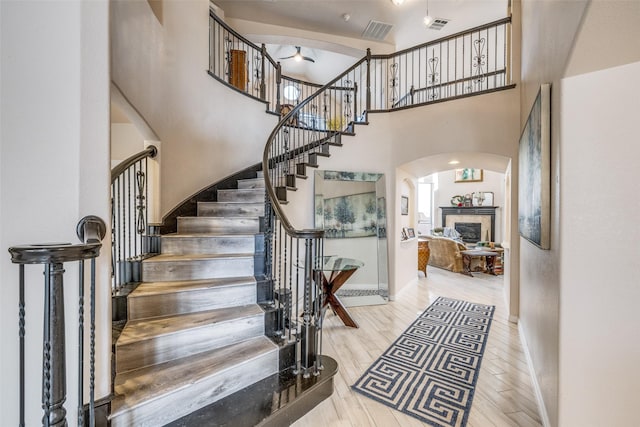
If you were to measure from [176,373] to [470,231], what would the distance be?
10.2 m

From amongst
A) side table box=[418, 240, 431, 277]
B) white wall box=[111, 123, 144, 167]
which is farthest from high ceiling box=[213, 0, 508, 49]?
side table box=[418, 240, 431, 277]

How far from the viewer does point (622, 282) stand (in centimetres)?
146

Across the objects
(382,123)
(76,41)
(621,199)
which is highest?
(382,123)

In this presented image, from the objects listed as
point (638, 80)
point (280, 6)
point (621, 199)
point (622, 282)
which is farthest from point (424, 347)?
point (280, 6)

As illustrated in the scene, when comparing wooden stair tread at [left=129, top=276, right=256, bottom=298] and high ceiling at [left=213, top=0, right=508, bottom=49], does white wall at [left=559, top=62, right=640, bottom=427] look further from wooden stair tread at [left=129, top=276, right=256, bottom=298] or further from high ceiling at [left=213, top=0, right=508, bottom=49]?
high ceiling at [left=213, top=0, right=508, bottom=49]

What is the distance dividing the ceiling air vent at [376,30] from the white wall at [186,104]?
308 cm

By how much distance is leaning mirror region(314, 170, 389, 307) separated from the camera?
14.7ft

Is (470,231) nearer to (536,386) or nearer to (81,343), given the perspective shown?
(536,386)

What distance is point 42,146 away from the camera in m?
1.27

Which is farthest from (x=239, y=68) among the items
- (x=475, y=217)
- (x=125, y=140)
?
(x=475, y=217)

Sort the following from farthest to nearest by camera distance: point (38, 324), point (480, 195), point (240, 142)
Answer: point (480, 195)
point (240, 142)
point (38, 324)

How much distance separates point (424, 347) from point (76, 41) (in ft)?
11.3

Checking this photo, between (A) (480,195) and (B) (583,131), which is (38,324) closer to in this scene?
(B) (583,131)

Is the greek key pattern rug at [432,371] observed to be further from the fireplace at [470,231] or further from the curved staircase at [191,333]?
the fireplace at [470,231]
